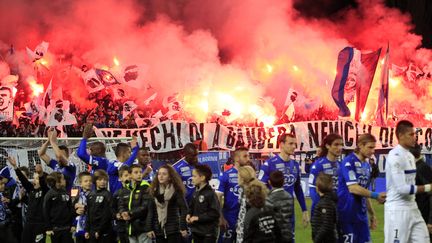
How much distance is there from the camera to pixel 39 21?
4072 cm

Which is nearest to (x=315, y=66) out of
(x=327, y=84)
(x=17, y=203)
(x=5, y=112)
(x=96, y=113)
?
(x=327, y=84)

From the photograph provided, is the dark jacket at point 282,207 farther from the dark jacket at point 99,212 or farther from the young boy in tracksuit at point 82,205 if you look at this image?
the young boy in tracksuit at point 82,205

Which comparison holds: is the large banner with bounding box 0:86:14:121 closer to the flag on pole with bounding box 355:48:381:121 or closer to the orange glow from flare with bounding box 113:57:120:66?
the orange glow from flare with bounding box 113:57:120:66

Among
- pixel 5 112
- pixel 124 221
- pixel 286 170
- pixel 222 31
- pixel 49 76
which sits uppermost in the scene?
pixel 222 31

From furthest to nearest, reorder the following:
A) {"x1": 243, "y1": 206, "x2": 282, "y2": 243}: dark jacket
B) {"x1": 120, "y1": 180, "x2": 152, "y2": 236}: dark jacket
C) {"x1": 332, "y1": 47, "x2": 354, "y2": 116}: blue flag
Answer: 1. {"x1": 332, "y1": 47, "x2": 354, "y2": 116}: blue flag
2. {"x1": 120, "y1": 180, "x2": 152, "y2": 236}: dark jacket
3. {"x1": 243, "y1": 206, "x2": 282, "y2": 243}: dark jacket

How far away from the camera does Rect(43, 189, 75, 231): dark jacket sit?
11.0 meters

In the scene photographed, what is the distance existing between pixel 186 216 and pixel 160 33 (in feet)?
102

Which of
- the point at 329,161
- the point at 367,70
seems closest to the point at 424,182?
the point at 329,161

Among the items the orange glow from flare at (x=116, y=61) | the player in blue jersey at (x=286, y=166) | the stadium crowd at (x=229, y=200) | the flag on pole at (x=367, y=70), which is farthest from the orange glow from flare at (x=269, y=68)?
the player in blue jersey at (x=286, y=166)

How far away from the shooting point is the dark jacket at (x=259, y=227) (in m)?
7.52

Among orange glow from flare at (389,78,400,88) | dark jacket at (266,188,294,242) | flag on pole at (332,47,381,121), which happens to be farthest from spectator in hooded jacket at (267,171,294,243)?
orange glow from flare at (389,78,400,88)

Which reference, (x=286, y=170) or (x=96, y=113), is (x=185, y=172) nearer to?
(x=286, y=170)

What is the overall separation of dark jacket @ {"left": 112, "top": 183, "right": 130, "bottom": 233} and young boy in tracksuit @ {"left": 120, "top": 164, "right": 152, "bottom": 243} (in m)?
0.05

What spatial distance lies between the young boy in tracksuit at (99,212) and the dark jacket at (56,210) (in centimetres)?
61
